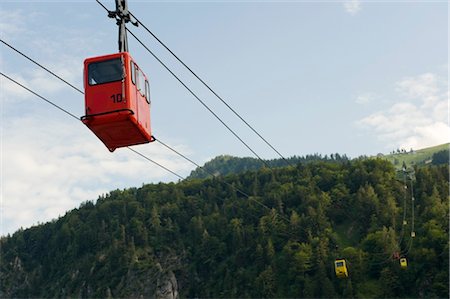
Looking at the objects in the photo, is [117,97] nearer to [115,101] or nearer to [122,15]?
[115,101]

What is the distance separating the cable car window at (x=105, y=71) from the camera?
27797 mm

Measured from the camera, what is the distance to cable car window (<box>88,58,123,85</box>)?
27797 mm

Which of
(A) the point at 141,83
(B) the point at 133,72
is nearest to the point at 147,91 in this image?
(A) the point at 141,83

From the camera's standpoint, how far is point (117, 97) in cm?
2733

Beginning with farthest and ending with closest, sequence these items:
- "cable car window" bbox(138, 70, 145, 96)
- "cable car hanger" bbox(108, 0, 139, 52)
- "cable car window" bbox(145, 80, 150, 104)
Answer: "cable car window" bbox(145, 80, 150, 104) < "cable car window" bbox(138, 70, 145, 96) < "cable car hanger" bbox(108, 0, 139, 52)

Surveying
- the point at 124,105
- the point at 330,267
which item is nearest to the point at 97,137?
the point at 124,105

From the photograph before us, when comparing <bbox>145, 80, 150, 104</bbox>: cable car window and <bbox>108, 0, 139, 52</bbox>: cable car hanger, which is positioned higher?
<bbox>108, 0, 139, 52</bbox>: cable car hanger

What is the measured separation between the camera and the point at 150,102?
1212 inches

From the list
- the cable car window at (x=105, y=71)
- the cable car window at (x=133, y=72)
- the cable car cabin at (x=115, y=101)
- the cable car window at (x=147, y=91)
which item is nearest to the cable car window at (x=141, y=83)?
the cable car cabin at (x=115, y=101)

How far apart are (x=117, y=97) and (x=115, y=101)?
0.57 ft

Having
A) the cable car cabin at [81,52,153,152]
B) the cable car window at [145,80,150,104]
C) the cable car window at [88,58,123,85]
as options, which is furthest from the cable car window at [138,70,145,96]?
the cable car window at [88,58,123,85]

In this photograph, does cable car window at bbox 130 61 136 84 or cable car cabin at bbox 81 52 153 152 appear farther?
cable car window at bbox 130 61 136 84

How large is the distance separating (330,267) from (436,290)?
3041 cm

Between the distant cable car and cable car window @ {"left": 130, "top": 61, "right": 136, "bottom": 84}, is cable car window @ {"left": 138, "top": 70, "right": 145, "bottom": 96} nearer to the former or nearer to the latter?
the distant cable car
